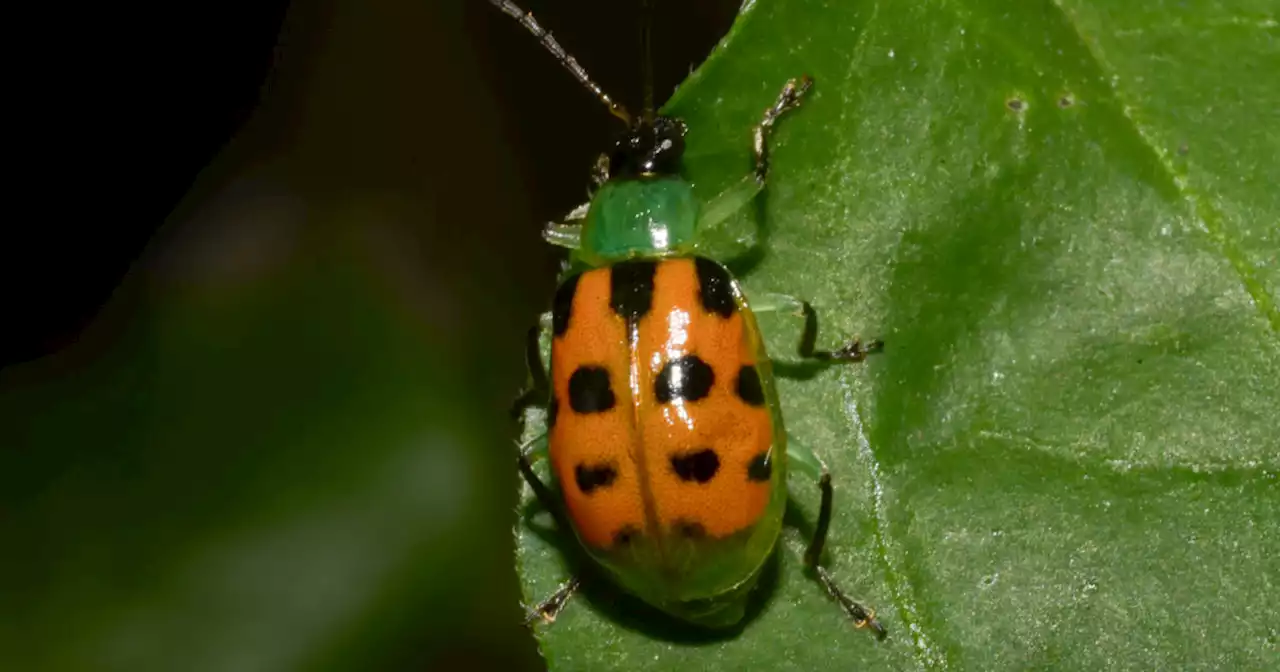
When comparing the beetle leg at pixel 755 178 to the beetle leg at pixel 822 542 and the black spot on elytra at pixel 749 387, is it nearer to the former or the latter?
the black spot on elytra at pixel 749 387

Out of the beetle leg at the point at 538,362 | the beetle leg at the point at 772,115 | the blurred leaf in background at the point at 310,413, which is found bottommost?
the blurred leaf in background at the point at 310,413

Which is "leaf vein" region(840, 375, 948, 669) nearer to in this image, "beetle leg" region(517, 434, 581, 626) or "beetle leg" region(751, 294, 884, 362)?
"beetle leg" region(751, 294, 884, 362)

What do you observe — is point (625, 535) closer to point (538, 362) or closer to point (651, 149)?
point (538, 362)

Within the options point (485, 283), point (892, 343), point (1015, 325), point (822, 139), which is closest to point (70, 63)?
point (485, 283)

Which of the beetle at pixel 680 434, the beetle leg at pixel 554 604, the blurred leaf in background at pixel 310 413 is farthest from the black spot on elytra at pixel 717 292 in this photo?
the blurred leaf in background at pixel 310 413

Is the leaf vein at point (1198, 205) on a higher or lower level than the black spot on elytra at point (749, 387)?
higher

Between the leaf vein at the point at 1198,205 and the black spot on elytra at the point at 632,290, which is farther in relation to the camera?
the black spot on elytra at the point at 632,290
